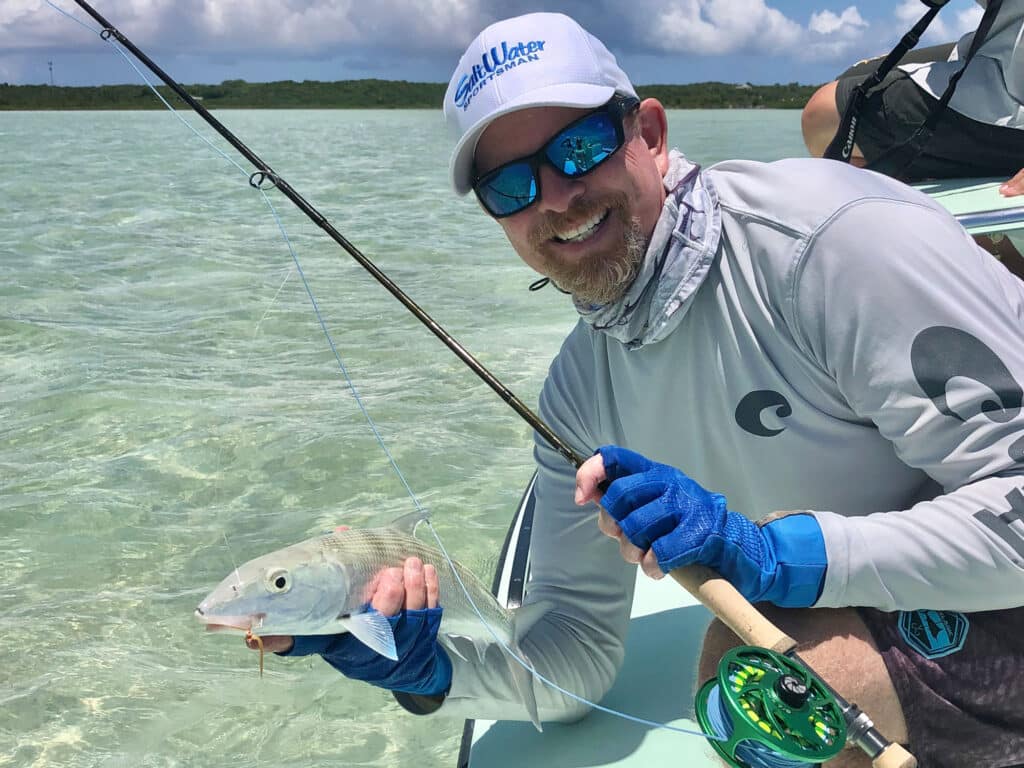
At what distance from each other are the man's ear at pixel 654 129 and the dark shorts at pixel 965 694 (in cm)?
100

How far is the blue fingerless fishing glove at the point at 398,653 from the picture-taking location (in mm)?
1706

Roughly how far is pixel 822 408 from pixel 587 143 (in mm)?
654

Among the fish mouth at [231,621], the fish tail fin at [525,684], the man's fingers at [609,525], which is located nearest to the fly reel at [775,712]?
the man's fingers at [609,525]

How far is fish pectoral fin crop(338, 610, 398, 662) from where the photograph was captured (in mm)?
1603

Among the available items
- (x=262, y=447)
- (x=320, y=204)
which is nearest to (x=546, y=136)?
(x=262, y=447)

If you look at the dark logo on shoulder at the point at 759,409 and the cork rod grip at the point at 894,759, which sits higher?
the dark logo on shoulder at the point at 759,409

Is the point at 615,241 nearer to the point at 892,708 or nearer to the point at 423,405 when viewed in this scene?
the point at 892,708

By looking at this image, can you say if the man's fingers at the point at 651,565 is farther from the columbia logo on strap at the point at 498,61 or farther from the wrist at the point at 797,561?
the columbia logo on strap at the point at 498,61

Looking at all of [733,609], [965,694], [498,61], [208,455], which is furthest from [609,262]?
[208,455]

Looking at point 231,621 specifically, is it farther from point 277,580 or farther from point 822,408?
point 822,408

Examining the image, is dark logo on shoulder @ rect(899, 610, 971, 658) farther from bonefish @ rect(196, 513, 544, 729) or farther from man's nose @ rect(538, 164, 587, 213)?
man's nose @ rect(538, 164, 587, 213)

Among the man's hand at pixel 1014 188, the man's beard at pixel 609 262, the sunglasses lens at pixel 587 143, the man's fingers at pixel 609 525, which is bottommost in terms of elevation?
the man's fingers at pixel 609 525

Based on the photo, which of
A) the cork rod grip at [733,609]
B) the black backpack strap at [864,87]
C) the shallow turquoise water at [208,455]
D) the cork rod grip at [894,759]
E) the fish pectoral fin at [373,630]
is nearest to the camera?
the cork rod grip at [894,759]

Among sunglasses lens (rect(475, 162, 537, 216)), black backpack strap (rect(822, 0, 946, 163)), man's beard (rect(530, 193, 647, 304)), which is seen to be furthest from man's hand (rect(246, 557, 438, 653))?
black backpack strap (rect(822, 0, 946, 163))
